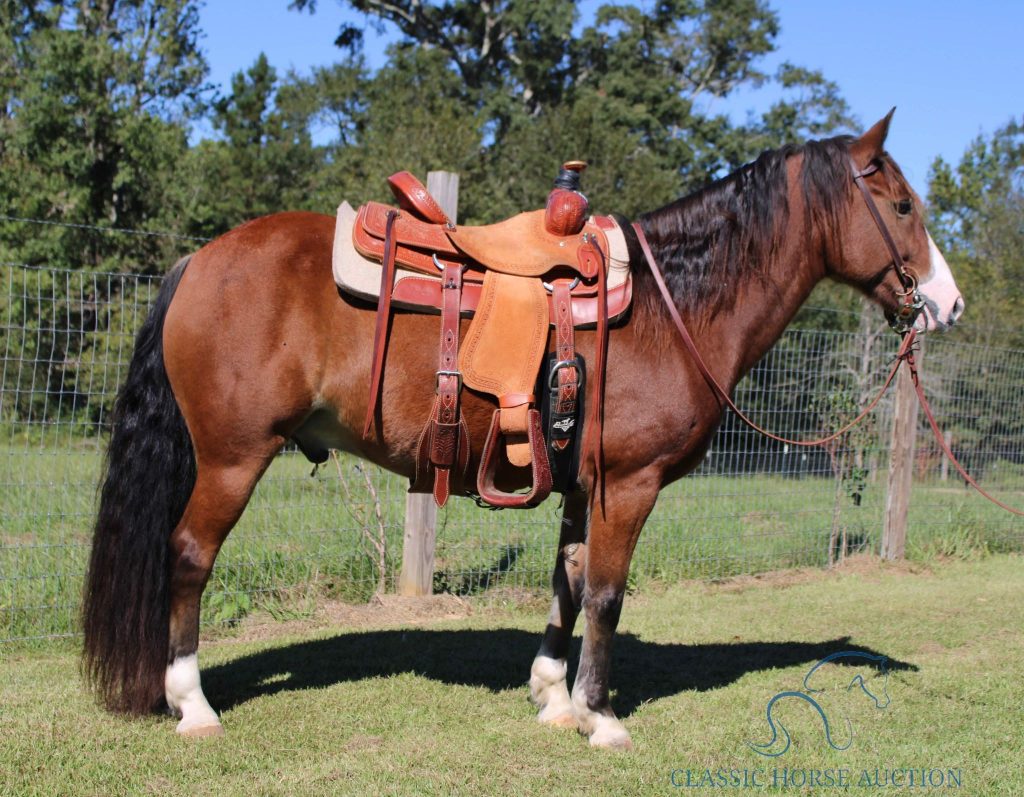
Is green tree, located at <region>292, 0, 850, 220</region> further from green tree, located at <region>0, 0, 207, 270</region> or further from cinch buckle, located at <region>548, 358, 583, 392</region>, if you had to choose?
cinch buckle, located at <region>548, 358, 583, 392</region>

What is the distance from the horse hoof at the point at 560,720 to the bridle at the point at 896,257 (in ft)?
6.70

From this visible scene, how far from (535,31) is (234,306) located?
2699 centimetres

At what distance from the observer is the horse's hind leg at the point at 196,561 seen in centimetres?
308

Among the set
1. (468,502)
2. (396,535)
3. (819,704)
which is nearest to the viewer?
(819,704)

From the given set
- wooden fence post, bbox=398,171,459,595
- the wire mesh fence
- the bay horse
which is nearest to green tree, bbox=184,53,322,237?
the wire mesh fence

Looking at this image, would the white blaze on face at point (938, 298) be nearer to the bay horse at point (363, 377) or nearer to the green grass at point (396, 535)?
the bay horse at point (363, 377)

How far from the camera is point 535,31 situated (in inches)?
1085

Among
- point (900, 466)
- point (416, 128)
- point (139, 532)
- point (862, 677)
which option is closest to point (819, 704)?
point (862, 677)

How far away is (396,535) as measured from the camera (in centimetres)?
567

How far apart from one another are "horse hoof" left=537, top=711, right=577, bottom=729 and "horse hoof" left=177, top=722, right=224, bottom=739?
1207 mm

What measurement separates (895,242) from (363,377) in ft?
6.91

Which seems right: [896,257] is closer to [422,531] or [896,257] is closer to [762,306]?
[762,306]

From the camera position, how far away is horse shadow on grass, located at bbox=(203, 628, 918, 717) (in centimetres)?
382

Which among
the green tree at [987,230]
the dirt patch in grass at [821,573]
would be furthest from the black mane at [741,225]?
the green tree at [987,230]
